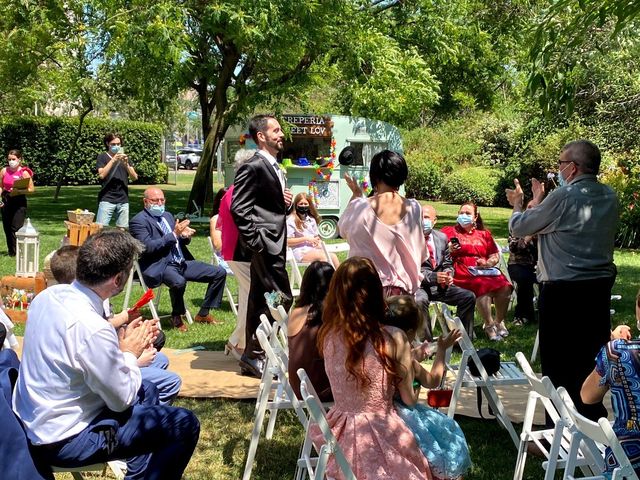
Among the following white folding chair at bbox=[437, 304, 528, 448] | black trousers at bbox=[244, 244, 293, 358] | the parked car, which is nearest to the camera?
white folding chair at bbox=[437, 304, 528, 448]

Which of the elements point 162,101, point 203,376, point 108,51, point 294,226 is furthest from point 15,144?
point 203,376

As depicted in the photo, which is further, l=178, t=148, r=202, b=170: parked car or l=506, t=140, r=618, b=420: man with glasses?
l=178, t=148, r=202, b=170: parked car

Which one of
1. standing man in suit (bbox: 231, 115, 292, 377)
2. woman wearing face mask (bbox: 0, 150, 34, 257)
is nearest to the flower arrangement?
standing man in suit (bbox: 231, 115, 292, 377)

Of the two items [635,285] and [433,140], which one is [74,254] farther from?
[433,140]

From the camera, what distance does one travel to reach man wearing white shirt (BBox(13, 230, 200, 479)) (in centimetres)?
351

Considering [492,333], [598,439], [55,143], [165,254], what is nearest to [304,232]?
[165,254]

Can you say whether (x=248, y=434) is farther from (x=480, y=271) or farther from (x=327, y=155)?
(x=327, y=155)

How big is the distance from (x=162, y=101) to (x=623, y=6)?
16602 mm

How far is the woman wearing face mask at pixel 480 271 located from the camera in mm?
8742

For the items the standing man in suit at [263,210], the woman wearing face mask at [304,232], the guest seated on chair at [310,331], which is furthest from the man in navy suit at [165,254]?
the guest seated on chair at [310,331]

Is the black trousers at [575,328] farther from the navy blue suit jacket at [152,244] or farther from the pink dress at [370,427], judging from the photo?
the navy blue suit jacket at [152,244]

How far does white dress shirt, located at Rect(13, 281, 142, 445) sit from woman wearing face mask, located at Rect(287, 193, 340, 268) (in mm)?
6400

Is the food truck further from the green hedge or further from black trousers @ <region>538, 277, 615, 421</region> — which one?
the green hedge

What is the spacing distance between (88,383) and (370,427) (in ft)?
4.06
